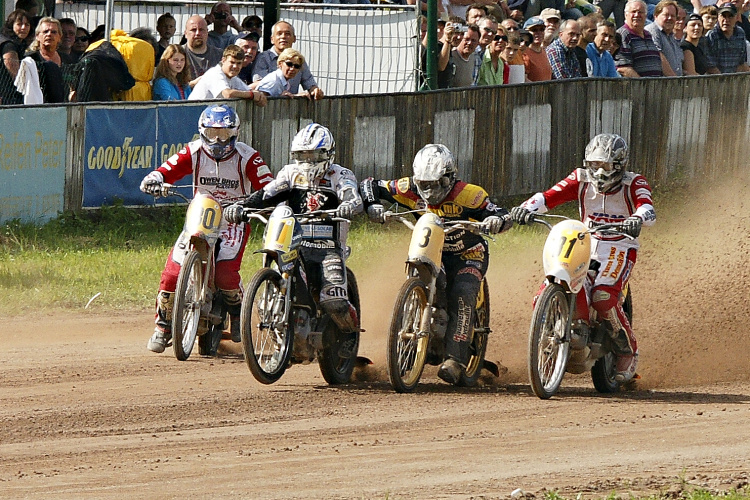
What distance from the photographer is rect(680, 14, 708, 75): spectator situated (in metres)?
20.4

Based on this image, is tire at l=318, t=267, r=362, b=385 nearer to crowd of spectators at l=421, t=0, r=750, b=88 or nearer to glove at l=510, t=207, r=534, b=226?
glove at l=510, t=207, r=534, b=226

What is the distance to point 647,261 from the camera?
14461 mm

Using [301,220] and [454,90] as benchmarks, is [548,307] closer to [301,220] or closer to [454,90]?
[301,220]

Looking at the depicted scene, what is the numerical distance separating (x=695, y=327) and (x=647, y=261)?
9.02 ft

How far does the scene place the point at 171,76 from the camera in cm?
1531

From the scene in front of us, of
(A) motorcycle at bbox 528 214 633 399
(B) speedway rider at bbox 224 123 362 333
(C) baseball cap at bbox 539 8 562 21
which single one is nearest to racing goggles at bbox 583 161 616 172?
(A) motorcycle at bbox 528 214 633 399

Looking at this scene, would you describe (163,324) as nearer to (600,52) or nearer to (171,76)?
(171,76)

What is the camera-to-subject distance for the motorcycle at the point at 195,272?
33.3ft

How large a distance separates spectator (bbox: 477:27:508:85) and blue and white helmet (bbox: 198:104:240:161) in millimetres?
7260

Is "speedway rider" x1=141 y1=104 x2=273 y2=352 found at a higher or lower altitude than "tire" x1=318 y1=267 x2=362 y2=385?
higher

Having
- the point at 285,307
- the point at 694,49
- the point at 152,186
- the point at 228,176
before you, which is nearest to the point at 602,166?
the point at 285,307

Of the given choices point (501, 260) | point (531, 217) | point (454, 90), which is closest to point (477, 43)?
point (454, 90)

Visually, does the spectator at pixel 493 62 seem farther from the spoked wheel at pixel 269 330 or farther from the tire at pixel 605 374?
the spoked wheel at pixel 269 330

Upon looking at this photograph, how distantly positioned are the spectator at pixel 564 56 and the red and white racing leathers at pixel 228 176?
27.9 feet
